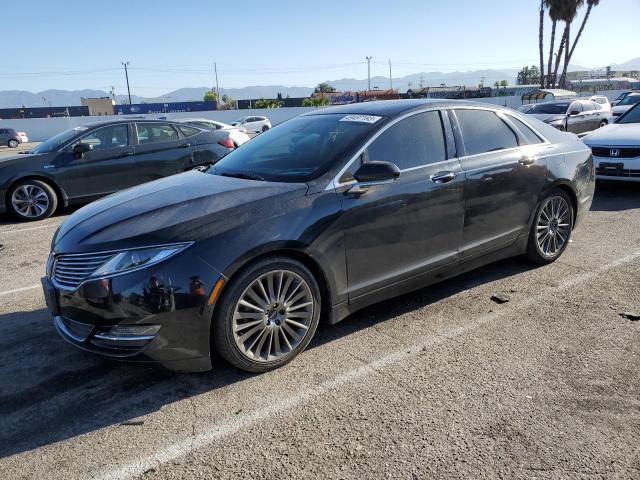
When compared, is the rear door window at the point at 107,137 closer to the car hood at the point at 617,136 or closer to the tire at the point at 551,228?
the tire at the point at 551,228

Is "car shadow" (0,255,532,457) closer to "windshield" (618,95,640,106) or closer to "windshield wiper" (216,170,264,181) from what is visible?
"windshield wiper" (216,170,264,181)

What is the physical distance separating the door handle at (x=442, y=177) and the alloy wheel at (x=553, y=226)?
138 centimetres

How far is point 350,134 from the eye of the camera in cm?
386

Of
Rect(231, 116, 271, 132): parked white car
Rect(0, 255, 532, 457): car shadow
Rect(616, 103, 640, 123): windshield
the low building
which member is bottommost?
Rect(0, 255, 532, 457): car shadow

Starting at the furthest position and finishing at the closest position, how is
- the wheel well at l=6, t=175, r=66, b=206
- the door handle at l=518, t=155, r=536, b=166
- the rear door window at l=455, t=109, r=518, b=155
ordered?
the wheel well at l=6, t=175, r=66, b=206, the door handle at l=518, t=155, r=536, b=166, the rear door window at l=455, t=109, r=518, b=155

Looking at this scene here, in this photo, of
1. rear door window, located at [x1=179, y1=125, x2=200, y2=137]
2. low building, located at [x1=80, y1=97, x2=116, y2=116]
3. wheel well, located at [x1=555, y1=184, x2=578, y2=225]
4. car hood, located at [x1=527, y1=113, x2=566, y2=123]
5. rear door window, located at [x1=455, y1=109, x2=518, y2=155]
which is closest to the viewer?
rear door window, located at [x1=455, y1=109, x2=518, y2=155]

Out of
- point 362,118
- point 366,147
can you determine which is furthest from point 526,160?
point 366,147

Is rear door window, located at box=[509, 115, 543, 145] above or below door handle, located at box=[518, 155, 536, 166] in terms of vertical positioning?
above

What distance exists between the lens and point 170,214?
319 centimetres

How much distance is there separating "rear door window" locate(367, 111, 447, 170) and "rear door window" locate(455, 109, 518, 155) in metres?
0.28

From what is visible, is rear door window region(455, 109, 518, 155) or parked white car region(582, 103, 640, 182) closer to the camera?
rear door window region(455, 109, 518, 155)

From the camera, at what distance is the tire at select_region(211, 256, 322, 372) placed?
10.1 ft

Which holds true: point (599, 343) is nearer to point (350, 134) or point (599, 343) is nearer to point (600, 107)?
point (350, 134)

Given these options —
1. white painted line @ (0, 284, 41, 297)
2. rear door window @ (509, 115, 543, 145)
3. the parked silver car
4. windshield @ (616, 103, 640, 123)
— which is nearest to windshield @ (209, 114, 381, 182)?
rear door window @ (509, 115, 543, 145)
